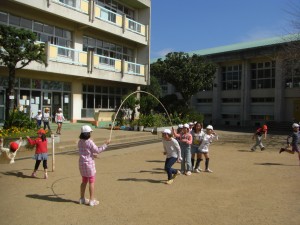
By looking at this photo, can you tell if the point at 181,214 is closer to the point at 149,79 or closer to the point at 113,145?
the point at 113,145

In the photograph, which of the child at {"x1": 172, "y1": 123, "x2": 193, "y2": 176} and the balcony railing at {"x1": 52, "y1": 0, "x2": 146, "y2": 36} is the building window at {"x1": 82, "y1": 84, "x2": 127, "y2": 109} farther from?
the child at {"x1": 172, "y1": 123, "x2": 193, "y2": 176}

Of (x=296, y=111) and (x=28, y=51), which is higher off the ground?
(x=28, y=51)

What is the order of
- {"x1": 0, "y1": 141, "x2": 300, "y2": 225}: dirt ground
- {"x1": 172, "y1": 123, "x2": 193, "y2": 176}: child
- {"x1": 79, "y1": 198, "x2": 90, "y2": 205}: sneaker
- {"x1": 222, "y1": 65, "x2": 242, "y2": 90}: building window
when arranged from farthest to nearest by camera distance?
1. {"x1": 222, "y1": 65, "x2": 242, "y2": 90}: building window
2. {"x1": 172, "y1": 123, "x2": 193, "y2": 176}: child
3. {"x1": 79, "y1": 198, "x2": 90, "y2": 205}: sneaker
4. {"x1": 0, "y1": 141, "x2": 300, "y2": 225}: dirt ground

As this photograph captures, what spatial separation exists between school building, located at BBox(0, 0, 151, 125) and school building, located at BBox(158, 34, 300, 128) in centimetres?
1135

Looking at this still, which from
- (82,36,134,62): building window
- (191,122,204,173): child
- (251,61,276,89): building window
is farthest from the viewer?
(251,61,276,89): building window

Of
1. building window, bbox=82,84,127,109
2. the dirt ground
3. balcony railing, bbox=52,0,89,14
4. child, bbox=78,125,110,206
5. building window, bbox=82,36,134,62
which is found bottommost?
the dirt ground

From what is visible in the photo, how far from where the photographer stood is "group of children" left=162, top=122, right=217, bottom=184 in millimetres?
9141

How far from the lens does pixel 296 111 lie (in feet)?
116

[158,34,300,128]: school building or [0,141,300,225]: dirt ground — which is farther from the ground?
[158,34,300,128]: school building

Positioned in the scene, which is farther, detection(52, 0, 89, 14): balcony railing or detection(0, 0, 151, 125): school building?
detection(52, 0, 89, 14): balcony railing

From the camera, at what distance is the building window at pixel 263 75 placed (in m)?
37.5

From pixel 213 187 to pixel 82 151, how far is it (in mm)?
3489

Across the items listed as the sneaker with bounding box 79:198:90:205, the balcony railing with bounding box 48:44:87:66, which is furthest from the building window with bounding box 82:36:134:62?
the sneaker with bounding box 79:198:90:205

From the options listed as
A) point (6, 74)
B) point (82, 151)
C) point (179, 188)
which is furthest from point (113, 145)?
point (82, 151)
